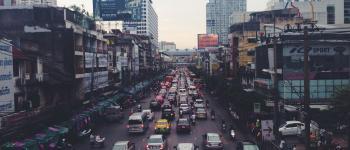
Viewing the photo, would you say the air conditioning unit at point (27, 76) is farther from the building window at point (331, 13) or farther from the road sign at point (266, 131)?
the building window at point (331, 13)

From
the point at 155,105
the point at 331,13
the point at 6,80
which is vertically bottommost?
the point at 155,105

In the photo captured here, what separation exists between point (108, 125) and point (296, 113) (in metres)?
18.2

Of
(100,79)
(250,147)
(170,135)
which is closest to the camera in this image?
(250,147)

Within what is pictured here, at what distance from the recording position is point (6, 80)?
3350 centimetres

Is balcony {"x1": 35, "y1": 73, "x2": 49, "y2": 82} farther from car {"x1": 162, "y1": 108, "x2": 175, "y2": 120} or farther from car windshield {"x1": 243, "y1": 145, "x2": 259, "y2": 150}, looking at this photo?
car windshield {"x1": 243, "y1": 145, "x2": 259, "y2": 150}

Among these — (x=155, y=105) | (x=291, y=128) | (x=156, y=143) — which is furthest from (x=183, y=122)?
(x=155, y=105)

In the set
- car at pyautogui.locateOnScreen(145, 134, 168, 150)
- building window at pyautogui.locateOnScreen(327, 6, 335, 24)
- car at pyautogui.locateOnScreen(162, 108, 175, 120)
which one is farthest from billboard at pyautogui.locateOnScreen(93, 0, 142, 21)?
car at pyautogui.locateOnScreen(145, 134, 168, 150)

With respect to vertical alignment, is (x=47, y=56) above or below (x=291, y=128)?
above

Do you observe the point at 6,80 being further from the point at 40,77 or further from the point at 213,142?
the point at 213,142

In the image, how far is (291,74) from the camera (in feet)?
152

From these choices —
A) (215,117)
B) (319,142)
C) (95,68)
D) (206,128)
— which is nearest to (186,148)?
(319,142)

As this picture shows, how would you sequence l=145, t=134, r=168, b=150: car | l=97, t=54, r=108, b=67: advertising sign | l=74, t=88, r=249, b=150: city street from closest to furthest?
l=145, t=134, r=168, b=150: car → l=74, t=88, r=249, b=150: city street → l=97, t=54, r=108, b=67: advertising sign

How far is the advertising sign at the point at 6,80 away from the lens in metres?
32.6

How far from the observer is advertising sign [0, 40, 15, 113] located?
3262 centimetres
